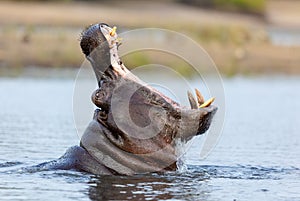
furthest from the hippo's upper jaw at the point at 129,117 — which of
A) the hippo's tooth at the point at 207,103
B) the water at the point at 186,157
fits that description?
the water at the point at 186,157

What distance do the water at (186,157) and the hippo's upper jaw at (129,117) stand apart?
0.28m

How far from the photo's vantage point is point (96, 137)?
8875 mm

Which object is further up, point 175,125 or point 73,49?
point 73,49

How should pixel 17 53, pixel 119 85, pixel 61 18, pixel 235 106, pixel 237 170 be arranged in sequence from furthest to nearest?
pixel 61 18 < pixel 17 53 < pixel 235 106 < pixel 237 170 < pixel 119 85

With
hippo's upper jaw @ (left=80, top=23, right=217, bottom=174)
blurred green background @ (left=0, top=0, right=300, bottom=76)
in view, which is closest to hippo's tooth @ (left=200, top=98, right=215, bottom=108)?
hippo's upper jaw @ (left=80, top=23, right=217, bottom=174)

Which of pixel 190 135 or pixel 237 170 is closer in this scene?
pixel 190 135

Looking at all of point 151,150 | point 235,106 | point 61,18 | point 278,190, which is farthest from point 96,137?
point 61,18

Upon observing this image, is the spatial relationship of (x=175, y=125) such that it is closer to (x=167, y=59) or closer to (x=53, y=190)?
(x=53, y=190)

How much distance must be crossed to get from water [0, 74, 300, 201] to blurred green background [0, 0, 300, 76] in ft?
17.3

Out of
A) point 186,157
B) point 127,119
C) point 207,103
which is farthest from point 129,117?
point 186,157

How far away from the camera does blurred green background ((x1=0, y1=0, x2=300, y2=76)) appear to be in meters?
24.2

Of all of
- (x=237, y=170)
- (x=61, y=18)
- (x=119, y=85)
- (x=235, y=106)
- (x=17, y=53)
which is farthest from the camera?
(x=61, y=18)

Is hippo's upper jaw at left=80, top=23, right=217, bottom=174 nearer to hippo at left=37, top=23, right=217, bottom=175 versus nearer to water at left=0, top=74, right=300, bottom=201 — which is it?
hippo at left=37, top=23, right=217, bottom=175

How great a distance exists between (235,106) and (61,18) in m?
18.8
